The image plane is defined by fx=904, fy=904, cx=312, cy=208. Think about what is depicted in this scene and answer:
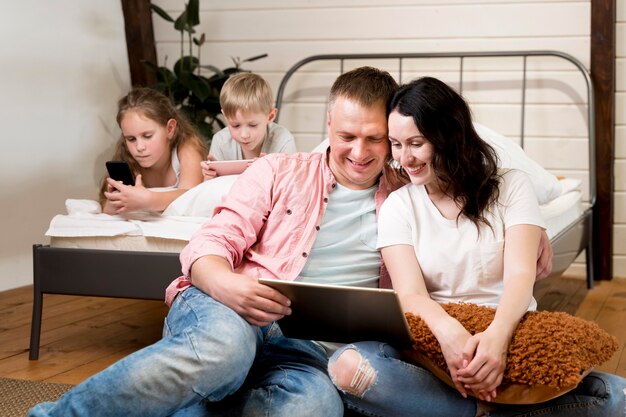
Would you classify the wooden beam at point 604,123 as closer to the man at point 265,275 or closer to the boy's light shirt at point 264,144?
the boy's light shirt at point 264,144

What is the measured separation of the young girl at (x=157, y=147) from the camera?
266cm

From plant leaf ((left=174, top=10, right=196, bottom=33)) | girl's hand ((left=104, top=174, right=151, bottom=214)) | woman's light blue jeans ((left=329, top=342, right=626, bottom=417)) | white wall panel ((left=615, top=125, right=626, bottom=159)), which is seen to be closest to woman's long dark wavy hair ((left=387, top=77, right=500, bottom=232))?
woman's light blue jeans ((left=329, top=342, right=626, bottom=417))

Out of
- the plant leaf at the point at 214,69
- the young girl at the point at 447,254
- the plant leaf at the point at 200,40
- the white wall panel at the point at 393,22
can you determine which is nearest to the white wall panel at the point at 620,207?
the white wall panel at the point at 393,22

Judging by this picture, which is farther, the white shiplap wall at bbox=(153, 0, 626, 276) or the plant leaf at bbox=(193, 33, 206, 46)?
the plant leaf at bbox=(193, 33, 206, 46)

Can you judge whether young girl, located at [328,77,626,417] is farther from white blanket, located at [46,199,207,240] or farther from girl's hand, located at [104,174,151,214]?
girl's hand, located at [104,174,151,214]

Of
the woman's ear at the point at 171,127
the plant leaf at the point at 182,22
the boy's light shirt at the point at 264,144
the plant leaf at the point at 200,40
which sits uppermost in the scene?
the plant leaf at the point at 182,22

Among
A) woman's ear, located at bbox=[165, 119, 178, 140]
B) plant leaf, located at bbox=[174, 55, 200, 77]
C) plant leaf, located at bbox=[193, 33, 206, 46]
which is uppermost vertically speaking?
plant leaf, located at bbox=[193, 33, 206, 46]

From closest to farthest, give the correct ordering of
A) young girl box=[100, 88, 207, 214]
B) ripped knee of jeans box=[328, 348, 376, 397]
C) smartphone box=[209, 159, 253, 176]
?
ripped knee of jeans box=[328, 348, 376, 397], smartphone box=[209, 159, 253, 176], young girl box=[100, 88, 207, 214]

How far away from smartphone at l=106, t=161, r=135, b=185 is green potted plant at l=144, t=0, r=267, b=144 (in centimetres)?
112

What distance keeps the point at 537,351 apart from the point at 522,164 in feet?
4.41

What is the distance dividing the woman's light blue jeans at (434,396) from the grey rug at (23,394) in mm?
868

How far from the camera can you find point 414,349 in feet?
5.17

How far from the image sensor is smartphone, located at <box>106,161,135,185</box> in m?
2.48

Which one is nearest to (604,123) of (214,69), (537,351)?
(214,69)
